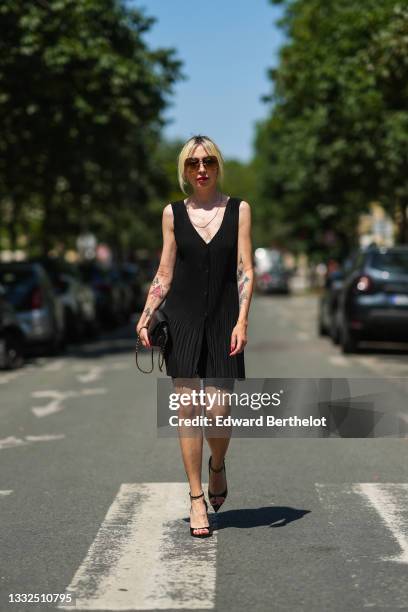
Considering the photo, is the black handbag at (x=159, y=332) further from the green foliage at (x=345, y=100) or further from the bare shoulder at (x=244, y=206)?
the green foliage at (x=345, y=100)

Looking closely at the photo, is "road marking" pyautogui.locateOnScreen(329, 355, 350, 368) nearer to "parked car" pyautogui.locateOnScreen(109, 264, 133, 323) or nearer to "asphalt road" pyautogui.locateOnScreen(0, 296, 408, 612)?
"asphalt road" pyautogui.locateOnScreen(0, 296, 408, 612)

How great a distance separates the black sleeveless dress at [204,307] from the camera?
6.04 m

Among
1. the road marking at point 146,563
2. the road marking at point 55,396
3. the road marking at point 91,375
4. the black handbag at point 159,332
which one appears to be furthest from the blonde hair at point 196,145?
the road marking at point 91,375

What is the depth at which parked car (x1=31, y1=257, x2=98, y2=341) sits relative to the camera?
2425cm

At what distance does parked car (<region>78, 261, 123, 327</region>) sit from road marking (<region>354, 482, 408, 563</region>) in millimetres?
22377

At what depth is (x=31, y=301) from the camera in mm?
20219

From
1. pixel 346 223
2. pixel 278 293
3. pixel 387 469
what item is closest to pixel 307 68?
pixel 387 469

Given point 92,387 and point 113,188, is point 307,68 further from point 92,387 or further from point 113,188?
point 92,387

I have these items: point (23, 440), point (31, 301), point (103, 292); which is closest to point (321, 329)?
point (103, 292)

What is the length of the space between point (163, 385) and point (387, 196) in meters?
27.4

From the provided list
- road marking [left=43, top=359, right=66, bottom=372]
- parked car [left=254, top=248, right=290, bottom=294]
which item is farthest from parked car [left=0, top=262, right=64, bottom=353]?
parked car [left=254, top=248, right=290, bottom=294]

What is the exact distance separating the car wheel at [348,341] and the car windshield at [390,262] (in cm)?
109

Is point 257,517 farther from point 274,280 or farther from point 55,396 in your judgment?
point 274,280

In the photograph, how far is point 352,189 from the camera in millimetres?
33406
